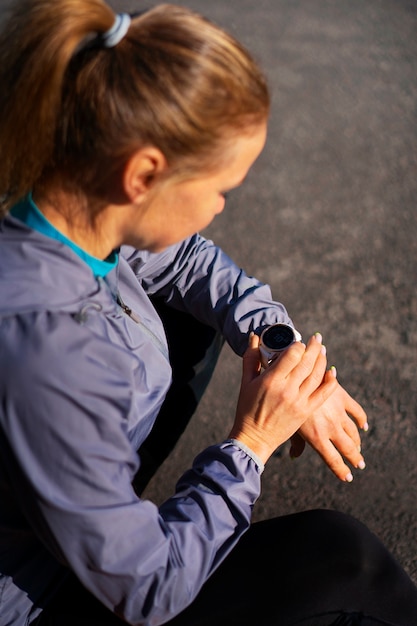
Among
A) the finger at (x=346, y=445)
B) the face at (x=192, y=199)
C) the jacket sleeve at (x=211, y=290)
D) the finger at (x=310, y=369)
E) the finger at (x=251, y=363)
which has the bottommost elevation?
the finger at (x=346, y=445)

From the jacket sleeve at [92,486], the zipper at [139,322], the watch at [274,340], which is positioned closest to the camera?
the jacket sleeve at [92,486]

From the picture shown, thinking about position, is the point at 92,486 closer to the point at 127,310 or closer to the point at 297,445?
the point at 127,310

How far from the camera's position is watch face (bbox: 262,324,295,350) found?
2018 mm

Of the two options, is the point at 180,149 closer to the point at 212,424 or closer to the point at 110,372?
the point at 110,372

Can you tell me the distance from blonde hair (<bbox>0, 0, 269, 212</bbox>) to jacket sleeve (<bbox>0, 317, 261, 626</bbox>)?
12.4 inches

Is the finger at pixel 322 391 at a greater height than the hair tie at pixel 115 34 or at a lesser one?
lesser

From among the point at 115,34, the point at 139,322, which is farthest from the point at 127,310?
the point at 115,34

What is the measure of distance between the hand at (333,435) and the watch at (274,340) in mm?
192

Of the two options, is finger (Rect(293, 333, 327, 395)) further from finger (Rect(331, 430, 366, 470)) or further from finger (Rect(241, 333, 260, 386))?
finger (Rect(331, 430, 366, 470))

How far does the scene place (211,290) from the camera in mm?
2203

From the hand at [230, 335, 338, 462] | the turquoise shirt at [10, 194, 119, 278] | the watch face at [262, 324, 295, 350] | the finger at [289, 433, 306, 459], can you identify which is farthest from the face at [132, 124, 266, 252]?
the finger at [289, 433, 306, 459]

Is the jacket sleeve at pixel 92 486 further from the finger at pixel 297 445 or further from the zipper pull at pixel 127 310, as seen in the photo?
the finger at pixel 297 445

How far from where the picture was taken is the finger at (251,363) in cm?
187

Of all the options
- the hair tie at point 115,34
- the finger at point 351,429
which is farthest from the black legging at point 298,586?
the hair tie at point 115,34
